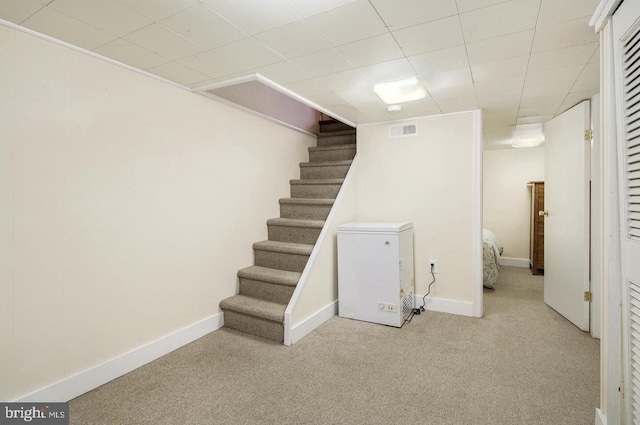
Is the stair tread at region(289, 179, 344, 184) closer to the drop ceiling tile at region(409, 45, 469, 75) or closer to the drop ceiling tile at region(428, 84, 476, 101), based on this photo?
the drop ceiling tile at region(428, 84, 476, 101)

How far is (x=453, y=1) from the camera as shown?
1.39 m

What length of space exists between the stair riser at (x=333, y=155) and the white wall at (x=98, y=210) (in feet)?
4.67

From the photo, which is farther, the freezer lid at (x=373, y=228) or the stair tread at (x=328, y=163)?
the stair tread at (x=328, y=163)

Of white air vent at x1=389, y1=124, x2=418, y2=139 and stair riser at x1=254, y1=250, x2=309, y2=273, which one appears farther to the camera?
white air vent at x1=389, y1=124, x2=418, y2=139

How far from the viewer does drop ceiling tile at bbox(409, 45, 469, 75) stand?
186 centimetres

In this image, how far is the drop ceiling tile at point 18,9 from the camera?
138 centimetres

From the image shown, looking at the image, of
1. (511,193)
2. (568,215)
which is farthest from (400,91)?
(511,193)

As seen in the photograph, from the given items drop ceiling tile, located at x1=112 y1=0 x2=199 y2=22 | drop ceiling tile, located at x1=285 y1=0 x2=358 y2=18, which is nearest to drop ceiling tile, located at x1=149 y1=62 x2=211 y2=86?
drop ceiling tile, located at x1=112 y1=0 x2=199 y2=22

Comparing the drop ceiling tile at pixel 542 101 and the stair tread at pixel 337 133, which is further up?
the stair tread at pixel 337 133

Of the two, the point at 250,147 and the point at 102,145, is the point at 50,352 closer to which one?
the point at 102,145

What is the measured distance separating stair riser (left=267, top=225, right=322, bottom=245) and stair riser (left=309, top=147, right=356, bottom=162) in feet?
4.01

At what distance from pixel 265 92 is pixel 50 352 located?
2861mm

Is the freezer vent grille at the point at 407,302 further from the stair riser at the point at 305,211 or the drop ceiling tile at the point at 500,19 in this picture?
the drop ceiling tile at the point at 500,19

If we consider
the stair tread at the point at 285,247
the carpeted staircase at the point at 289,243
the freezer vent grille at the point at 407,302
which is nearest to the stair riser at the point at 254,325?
the carpeted staircase at the point at 289,243
